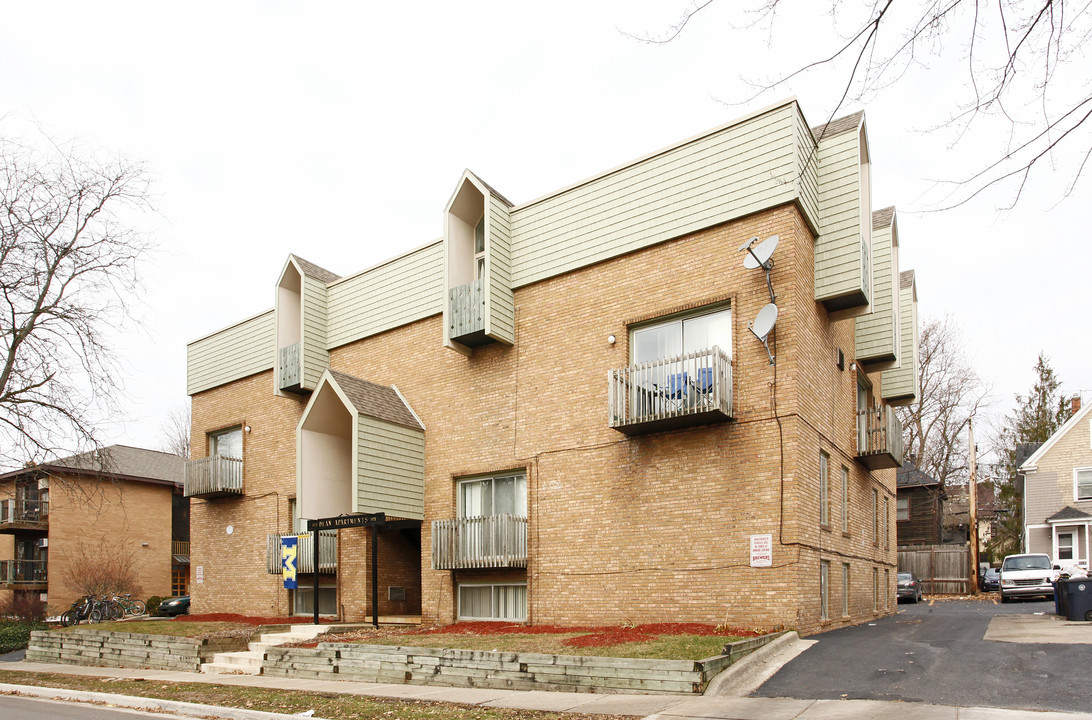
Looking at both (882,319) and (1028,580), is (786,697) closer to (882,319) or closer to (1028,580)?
(882,319)

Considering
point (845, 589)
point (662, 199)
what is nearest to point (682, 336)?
point (662, 199)

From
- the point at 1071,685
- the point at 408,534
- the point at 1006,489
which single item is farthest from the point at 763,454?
the point at 1006,489

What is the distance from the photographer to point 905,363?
23156mm

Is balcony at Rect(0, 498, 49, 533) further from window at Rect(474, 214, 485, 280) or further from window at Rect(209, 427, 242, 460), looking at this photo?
window at Rect(474, 214, 485, 280)

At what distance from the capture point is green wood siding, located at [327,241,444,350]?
21.1 m

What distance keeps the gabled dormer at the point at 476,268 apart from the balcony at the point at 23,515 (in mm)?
31351

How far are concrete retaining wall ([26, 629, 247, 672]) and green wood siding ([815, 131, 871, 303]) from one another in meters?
14.0

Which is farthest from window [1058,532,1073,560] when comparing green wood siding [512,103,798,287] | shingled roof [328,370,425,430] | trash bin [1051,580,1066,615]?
shingled roof [328,370,425,430]

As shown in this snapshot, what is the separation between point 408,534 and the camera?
74.6ft

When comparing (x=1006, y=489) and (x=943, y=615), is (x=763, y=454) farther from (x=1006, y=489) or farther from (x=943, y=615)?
(x=1006, y=489)

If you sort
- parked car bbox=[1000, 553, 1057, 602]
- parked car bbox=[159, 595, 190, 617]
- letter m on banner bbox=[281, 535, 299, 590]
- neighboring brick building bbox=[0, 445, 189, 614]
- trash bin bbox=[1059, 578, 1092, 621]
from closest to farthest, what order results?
trash bin bbox=[1059, 578, 1092, 621] < letter m on banner bbox=[281, 535, 299, 590] < parked car bbox=[1000, 553, 1057, 602] < parked car bbox=[159, 595, 190, 617] < neighboring brick building bbox=[0, 445, 189, 614]

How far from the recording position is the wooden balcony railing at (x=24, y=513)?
135 ft

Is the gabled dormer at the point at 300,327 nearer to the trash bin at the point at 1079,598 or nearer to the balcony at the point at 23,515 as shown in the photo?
the trash bin at the point at 1079,598

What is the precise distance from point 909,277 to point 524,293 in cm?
1149
